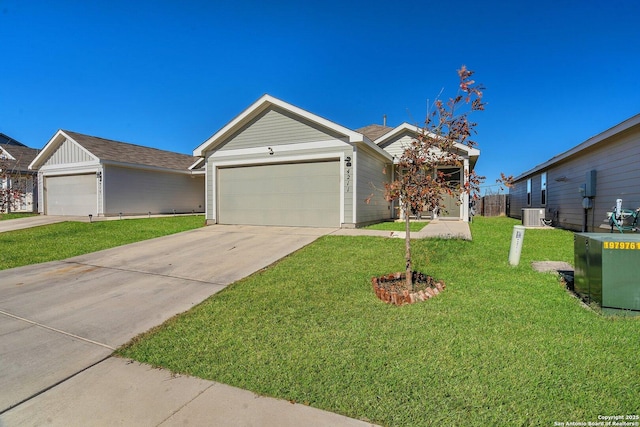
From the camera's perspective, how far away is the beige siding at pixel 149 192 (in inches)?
656

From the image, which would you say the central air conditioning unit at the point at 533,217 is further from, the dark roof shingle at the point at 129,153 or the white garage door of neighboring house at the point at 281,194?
the dark roof shingle at the point at 129,153

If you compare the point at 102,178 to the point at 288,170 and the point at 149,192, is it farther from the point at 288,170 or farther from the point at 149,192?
the point at 288,170

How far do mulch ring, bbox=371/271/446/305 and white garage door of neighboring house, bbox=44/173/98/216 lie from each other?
1797cm

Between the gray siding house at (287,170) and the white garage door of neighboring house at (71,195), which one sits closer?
the gray siding house at (287,170)

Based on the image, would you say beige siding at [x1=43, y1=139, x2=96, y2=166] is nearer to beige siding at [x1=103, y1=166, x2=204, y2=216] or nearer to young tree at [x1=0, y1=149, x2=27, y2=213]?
beige siding at [x1=103, y1=166, x2=204, y2=216]

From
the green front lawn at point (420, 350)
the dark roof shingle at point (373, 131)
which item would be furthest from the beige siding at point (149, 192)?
the green front lawn at point (420, 350)

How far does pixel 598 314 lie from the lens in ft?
11.6

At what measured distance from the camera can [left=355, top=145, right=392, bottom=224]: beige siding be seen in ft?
35.4

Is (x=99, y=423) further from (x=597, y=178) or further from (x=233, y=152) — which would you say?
(x=597, y=178)

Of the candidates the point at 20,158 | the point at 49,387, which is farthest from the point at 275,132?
the point at 20,158

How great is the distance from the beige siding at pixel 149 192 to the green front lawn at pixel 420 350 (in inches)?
621

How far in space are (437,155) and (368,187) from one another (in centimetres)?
719

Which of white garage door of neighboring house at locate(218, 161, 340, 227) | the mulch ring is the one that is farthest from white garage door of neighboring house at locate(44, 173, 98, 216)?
the mulch ring

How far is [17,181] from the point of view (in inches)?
760
